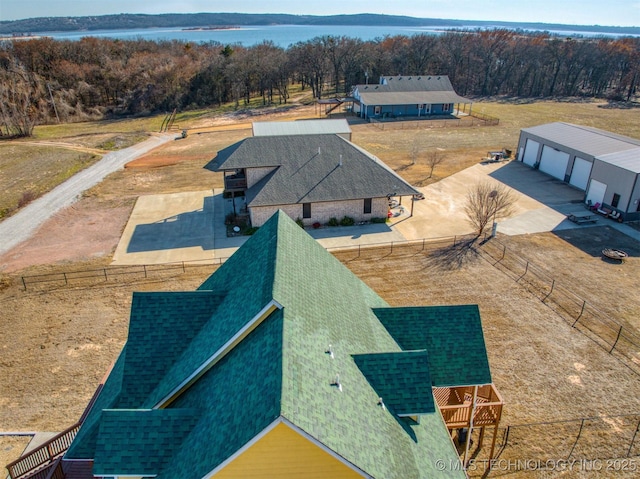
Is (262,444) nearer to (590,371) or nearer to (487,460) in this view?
(487,460)

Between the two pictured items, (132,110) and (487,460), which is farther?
(132,110)

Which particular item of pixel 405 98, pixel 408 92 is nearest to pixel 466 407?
pixel 405 98

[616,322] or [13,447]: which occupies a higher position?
[616,322]

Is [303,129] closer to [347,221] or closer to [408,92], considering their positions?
[347,221]

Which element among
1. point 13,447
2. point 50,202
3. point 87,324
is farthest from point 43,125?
point 13,447

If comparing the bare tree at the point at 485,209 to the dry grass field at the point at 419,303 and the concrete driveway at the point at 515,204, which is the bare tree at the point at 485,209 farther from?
the dry grass field at the point at 419,303

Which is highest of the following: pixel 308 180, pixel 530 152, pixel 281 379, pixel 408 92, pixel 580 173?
pixel 408 92

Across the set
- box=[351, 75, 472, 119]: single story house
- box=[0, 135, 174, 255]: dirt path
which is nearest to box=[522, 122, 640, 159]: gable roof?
box=[351, 75, 472, 119]: single story house

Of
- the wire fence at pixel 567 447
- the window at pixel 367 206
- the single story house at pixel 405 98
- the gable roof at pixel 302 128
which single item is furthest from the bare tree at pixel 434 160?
the wire fence at pixel 567 447
